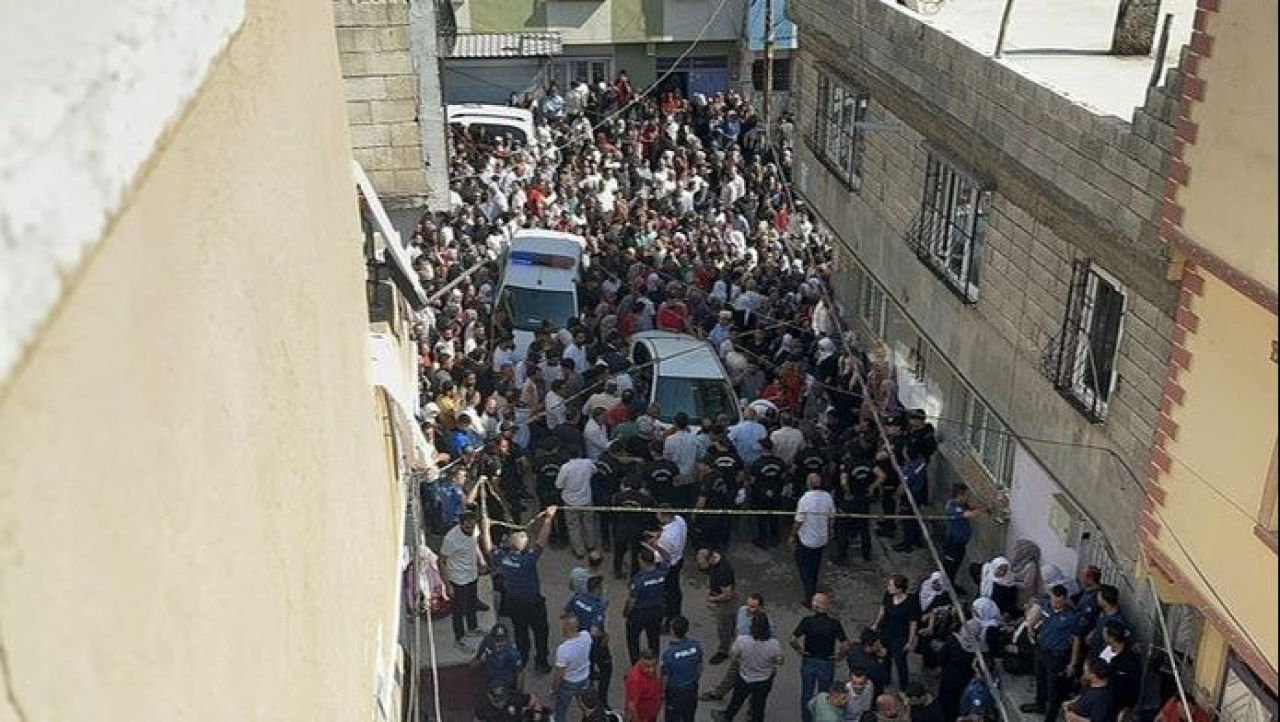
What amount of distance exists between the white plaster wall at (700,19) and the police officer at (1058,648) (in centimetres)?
2258

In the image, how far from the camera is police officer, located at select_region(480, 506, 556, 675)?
11.0 m

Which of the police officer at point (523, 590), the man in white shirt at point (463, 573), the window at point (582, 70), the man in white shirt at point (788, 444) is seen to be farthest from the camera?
Result: the window at point (582, 70)

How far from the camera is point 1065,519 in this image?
11.4 meters

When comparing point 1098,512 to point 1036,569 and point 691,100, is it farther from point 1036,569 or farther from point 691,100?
point 691,100

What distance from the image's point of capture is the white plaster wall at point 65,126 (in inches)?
66.7

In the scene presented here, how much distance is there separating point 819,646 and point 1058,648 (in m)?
1.84

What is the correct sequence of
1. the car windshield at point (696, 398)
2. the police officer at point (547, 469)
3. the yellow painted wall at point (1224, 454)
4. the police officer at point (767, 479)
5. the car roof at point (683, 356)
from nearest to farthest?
the yellow painted wall at point (1224, 454), the police officer at point (767, 479), the police officer at point (547, 469), the car windshield at point (696, 398), the car roof at point (683, 356)

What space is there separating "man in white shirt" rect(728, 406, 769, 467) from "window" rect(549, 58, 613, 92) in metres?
19.0

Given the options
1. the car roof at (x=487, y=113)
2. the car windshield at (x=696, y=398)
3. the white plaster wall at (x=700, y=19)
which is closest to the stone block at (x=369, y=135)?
the car windshield at (x=696, y=398)

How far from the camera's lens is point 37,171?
178 cm

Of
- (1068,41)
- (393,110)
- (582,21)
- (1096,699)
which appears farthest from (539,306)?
(582,21)

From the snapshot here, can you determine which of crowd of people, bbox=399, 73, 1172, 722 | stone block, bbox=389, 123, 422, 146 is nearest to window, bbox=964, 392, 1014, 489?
crowd of people, bbox=399, 73, 1172, 722

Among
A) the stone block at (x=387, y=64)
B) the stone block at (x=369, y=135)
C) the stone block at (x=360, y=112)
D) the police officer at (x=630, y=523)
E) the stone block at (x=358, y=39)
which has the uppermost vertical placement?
the stone block at (x=358, y=39)

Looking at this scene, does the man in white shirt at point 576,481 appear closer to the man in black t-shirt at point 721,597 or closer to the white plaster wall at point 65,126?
the man in black t-shirt at point 721,597
